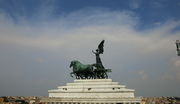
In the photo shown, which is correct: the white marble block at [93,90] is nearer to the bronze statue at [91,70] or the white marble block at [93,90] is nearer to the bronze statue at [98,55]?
the bronze statue at [91,70]

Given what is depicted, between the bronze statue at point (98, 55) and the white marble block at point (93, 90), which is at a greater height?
the bronze statue at point (98, 55)

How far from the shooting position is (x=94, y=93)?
4247 cm

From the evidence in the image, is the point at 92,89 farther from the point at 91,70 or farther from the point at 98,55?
the point at 98,55

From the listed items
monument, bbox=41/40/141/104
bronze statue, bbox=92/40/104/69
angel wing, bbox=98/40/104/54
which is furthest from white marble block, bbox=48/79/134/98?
angel wing, bbox=98/40/104/54

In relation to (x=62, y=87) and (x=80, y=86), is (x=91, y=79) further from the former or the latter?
(x=62, y=87)

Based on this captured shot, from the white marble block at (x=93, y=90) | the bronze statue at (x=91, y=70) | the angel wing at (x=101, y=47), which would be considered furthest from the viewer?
the angel wing at (x=101, y=47)

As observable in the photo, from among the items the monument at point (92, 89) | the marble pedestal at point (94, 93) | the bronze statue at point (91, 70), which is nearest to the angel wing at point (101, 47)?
the monument at point (92, 89)

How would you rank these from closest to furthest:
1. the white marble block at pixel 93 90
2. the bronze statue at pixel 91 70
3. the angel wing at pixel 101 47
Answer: the white marble block at pixel 93 90
the bronze statue at pixel 91 70
the angel wing at pixel 101 47

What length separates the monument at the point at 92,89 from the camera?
41.2 meters

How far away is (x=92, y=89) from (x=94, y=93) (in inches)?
37.0

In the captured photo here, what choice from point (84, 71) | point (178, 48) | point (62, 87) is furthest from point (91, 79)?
point (178, 48)

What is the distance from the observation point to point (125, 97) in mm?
40719

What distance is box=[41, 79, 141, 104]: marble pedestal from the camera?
41.0 m

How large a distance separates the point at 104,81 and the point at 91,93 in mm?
2808
